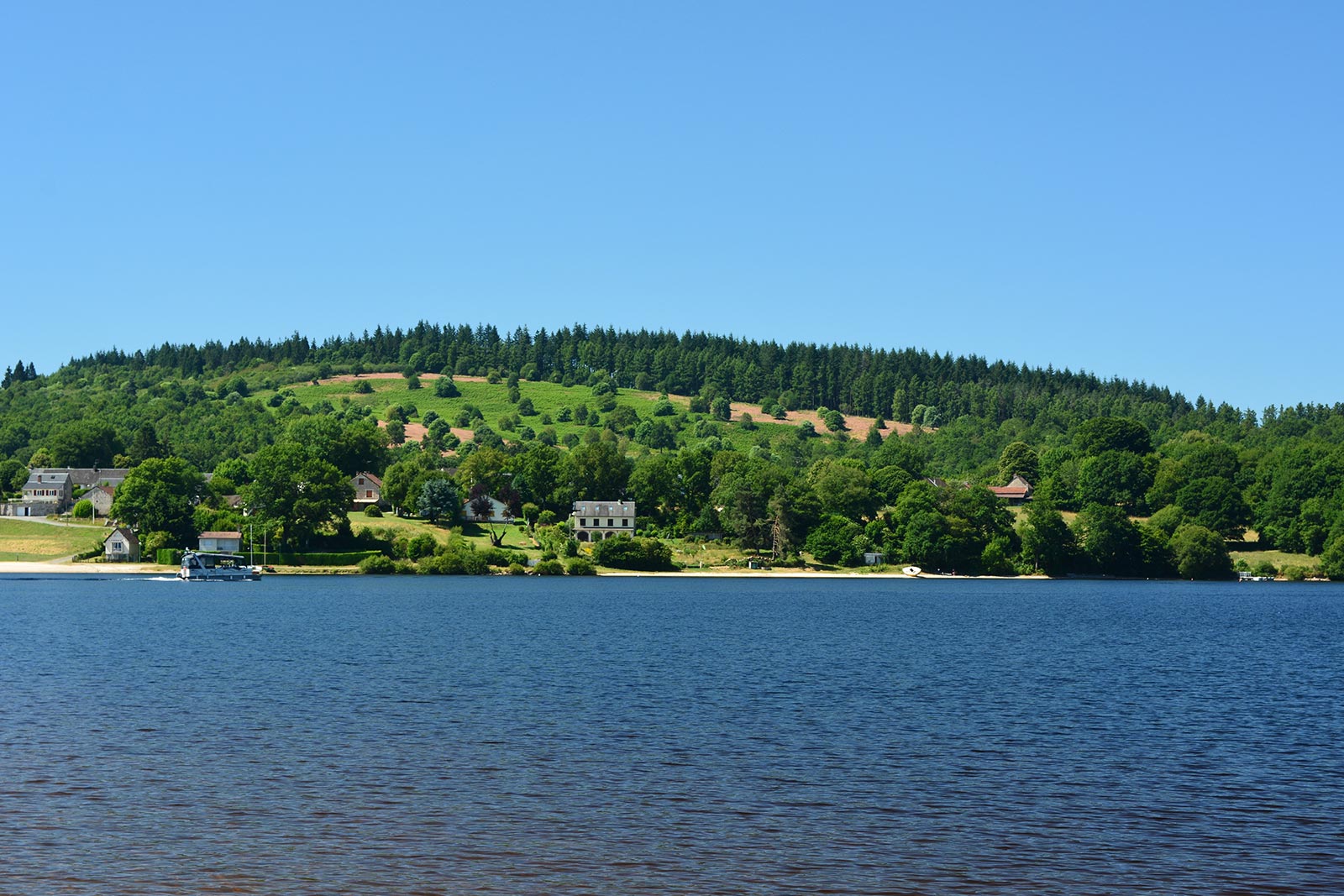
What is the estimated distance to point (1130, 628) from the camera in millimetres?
86375

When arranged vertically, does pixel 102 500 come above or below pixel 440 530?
above

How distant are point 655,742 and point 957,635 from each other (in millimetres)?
45233

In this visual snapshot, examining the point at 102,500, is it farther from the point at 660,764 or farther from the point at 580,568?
the point at 660,764

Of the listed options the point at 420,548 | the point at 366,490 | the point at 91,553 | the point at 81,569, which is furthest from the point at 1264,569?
the point at 91,553

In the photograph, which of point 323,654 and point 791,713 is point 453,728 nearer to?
point 791,713

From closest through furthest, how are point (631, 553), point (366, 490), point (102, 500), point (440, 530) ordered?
point (631, 553), point (440, 530), point (102, 500), point (366, 490)

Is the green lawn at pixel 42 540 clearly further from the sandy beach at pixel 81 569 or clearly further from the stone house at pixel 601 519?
the stone house at pixel 601 519

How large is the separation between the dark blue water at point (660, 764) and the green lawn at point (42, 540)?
90.6 m

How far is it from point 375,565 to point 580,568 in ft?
77.7

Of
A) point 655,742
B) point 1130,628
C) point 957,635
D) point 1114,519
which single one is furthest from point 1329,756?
point 1114,519

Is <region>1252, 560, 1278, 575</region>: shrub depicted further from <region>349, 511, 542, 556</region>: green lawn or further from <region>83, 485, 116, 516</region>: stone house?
<region>83, 485, 116, 516</region>: stone house

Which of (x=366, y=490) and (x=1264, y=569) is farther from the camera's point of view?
(x=366, y=490)

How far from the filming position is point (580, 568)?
153 metres

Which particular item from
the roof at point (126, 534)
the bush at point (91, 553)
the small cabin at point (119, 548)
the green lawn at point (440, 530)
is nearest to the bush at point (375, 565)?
the green lawn at point (440, 530)
